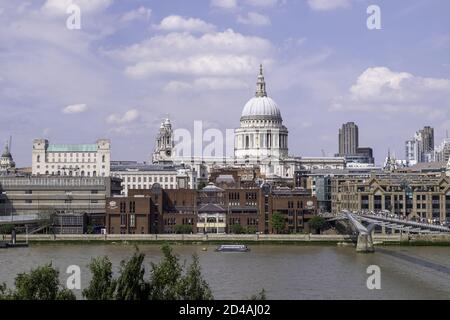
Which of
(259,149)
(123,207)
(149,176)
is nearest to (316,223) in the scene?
(123,207)

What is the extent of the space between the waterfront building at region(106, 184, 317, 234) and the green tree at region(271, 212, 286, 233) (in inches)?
19.9

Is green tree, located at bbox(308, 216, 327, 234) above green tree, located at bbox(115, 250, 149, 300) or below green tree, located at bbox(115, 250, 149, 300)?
above

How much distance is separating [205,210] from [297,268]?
65.1 ft

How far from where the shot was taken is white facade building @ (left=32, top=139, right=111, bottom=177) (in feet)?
292

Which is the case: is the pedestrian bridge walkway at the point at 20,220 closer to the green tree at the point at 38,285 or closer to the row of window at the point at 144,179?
the row of window at the point at 144,179

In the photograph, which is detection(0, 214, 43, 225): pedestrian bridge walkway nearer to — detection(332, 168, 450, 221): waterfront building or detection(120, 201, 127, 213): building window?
detection(120, 201, 127, 213): building window

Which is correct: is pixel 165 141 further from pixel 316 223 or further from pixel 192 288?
pixel 192 288

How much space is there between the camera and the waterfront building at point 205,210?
48.9 metres

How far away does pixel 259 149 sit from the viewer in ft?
312

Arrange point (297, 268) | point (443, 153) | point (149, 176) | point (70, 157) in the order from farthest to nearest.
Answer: point (443, 153) → point (70, 157) → point (149, 176) → point (297, 268)

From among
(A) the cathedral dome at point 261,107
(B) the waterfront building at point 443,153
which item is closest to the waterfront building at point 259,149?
(A) the cathedral dome at point 261,107

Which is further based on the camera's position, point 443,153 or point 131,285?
point 443,153

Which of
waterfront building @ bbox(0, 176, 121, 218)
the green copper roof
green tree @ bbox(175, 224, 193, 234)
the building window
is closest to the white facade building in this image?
the green copper roof
